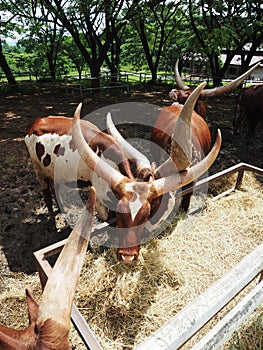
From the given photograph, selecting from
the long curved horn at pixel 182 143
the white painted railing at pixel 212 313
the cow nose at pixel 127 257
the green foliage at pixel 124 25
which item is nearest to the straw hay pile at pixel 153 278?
the cow nose at pixel 127 257

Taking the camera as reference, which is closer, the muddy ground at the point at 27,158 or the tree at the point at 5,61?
the muddy ground at the point at 27,158

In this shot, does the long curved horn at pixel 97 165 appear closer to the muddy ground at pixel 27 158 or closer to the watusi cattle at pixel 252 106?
the muddy ground at pixel 27 158

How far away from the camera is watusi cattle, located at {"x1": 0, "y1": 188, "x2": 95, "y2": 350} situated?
99 centimetres

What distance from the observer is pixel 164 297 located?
2.48 metres

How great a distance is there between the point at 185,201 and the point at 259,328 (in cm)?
171

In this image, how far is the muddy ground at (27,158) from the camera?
11.3 feet

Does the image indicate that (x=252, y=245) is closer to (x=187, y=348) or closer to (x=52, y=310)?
(x=187, y=348)

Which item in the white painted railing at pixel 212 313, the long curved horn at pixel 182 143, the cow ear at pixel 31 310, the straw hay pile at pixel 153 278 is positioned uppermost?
the long curved horn at pixel 182 143

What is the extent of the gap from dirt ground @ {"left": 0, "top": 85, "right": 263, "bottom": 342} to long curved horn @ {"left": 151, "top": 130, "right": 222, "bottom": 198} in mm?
1887

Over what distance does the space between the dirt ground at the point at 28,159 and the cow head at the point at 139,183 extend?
1.56 m

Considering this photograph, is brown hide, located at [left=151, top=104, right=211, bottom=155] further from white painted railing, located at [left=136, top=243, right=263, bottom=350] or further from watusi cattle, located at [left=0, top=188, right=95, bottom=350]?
watusi cattle, located at [left=0, top=188, right=95, bottom=350]

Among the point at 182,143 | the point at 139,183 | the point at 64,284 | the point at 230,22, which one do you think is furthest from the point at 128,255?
the point at 230,22

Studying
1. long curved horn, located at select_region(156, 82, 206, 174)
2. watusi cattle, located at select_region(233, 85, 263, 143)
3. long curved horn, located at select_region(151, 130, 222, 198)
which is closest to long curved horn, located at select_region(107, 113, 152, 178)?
long curved horn, located at select_region(156, 82, 206, 174)

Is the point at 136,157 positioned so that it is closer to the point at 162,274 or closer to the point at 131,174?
the point at 131,174
